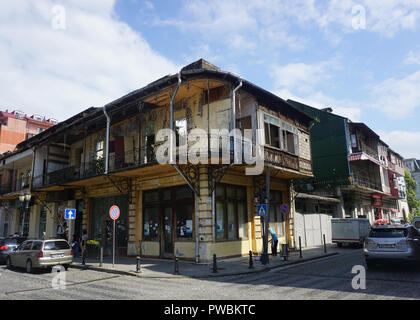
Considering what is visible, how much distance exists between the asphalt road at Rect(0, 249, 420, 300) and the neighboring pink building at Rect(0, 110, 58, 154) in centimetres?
3813

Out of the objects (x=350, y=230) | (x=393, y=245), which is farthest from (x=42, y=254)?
(x=350, y=230)

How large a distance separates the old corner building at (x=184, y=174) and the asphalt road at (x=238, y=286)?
13.1 feet

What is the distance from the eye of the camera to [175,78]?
553 inches

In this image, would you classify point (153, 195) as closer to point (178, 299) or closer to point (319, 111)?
point (178, 299)

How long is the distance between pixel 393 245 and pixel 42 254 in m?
13.8

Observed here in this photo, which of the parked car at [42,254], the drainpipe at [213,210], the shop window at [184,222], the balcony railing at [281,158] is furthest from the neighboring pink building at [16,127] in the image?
the balcony railing at [281,158]

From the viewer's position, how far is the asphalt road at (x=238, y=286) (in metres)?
7.76

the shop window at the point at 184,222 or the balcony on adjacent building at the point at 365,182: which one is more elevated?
the balcony on adjacent building at the point at 365,182

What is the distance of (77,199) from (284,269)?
16.6 metres

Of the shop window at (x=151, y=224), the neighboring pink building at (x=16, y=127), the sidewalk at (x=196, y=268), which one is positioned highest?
the neighboring pink building at (x=16, y=127)

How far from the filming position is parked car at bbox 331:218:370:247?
21328 millimetres

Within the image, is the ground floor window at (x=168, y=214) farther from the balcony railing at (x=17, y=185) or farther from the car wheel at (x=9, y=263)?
the balcony railing at (x=17, y=185)

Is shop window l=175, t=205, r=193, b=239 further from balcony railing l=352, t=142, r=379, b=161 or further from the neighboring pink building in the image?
the neighboring pink building
